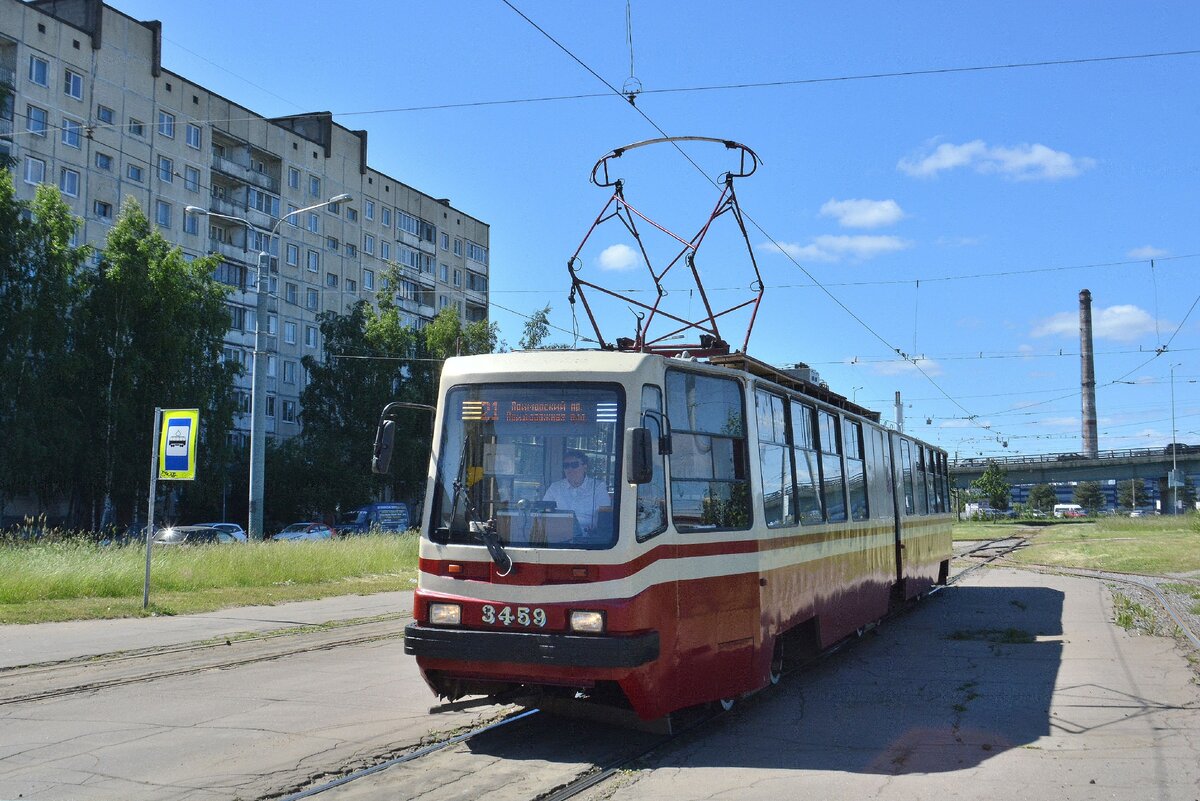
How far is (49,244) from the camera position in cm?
4131

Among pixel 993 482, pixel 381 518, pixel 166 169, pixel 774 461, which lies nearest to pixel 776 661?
pixel 774 461

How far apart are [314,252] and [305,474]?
1661 cm

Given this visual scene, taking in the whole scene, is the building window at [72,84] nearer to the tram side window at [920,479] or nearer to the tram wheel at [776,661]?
the tram side window at [920,479]

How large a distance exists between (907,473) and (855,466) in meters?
4.56

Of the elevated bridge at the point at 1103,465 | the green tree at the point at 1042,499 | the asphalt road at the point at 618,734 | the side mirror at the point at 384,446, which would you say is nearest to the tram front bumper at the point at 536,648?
the asphalt road at the point at 618,734

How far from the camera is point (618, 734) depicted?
8.16m

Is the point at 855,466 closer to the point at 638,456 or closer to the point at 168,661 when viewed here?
the point at 638,456

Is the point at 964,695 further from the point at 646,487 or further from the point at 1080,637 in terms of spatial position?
the point at 1080,637

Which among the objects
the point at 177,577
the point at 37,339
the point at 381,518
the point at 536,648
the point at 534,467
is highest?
the point at 37,339

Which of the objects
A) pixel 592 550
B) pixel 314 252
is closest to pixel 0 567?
pixel 592 550

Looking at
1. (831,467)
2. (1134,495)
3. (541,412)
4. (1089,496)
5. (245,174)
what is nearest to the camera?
(541,412)

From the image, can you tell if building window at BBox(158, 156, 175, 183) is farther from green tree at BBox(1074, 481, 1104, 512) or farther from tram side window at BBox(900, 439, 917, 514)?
green tree at BBox(1074, 481, 1104, 512)

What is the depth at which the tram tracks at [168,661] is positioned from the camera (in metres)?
10.2

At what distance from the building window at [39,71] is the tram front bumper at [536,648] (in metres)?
50.0
